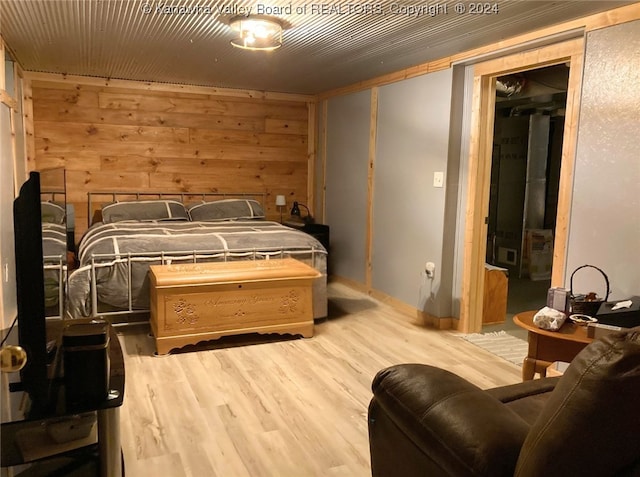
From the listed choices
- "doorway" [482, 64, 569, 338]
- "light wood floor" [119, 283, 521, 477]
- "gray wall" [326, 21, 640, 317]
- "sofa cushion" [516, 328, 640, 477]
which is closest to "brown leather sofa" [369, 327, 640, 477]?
"sofa cushion" [516, 328, 640, 477]

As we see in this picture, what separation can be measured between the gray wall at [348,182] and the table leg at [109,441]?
12.6 feet

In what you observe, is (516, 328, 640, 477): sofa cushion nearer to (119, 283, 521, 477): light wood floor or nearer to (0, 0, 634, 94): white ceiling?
(119, 283, 521, 477): light wood floor

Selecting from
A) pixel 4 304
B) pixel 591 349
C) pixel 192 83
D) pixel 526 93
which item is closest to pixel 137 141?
pixel 192 83

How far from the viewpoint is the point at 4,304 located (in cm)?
337

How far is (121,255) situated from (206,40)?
1.59 meters

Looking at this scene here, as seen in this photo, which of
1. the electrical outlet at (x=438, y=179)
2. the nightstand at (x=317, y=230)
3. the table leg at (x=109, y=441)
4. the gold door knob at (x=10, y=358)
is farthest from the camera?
the nightstand at (x=317, y=230)

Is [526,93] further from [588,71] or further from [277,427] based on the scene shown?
[277,427]

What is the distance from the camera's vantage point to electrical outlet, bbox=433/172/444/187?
13.1 feet

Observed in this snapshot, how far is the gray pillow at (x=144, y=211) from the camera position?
16.0ft

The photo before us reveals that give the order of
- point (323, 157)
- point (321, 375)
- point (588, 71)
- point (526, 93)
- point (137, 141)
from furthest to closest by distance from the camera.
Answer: point (323, 157)
point (137, 141)
point (526, 93)
point (321, 375)
point (588, 71)

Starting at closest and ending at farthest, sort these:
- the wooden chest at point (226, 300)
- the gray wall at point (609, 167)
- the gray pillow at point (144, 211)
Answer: the gray wall at point (609, 167) < the wooden chest at point (226, 300) < the gray pillow at point (144, 211)

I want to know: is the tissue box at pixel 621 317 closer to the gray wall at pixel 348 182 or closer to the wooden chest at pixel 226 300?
the wooden chest at pixel 226 300

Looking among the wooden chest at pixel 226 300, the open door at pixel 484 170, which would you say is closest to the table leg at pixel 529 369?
the open door at pixel 484 170

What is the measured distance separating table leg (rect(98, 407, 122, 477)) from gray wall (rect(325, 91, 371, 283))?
151 inches
